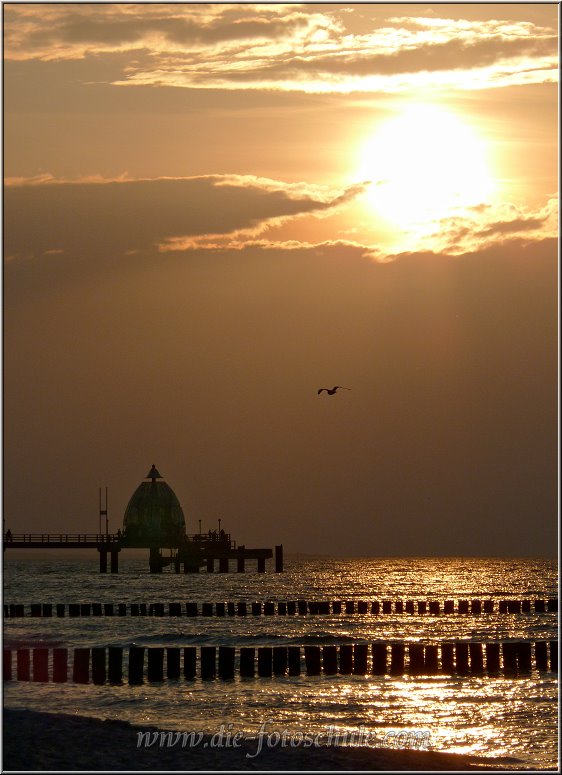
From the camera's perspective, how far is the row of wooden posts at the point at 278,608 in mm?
63562

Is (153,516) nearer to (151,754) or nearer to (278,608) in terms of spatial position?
(278,608)

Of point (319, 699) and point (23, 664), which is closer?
point (319, 699)

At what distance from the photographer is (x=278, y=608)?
68.1m

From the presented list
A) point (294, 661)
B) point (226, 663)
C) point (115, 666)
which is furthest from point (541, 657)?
point (115, 666)

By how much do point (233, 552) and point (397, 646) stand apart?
78.4 m

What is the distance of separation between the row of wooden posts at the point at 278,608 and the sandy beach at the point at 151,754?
37.2m

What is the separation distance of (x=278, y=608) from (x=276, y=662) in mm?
30860

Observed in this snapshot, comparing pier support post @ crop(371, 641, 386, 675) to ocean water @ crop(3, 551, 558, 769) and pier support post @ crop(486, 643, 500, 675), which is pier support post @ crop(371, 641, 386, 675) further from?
pier support post @ crop(486, 643, 500, 675)

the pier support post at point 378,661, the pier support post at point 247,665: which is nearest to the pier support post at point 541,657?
the pier support post at point 378,661

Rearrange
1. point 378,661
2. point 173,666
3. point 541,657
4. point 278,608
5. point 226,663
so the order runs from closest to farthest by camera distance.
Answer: point 173,666, point 226,663, point 378,661, point 541,657, point 278,608

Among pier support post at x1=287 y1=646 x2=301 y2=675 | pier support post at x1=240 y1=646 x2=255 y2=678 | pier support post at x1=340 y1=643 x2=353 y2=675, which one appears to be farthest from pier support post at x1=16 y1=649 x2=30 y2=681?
pier support post at x1=340 y1=643 x2=353 y2=675

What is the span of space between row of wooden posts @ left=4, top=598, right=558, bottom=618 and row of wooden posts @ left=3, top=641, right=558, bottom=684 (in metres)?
23.2

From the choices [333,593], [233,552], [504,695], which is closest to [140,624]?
[504,695]

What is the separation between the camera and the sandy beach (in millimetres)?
22469
